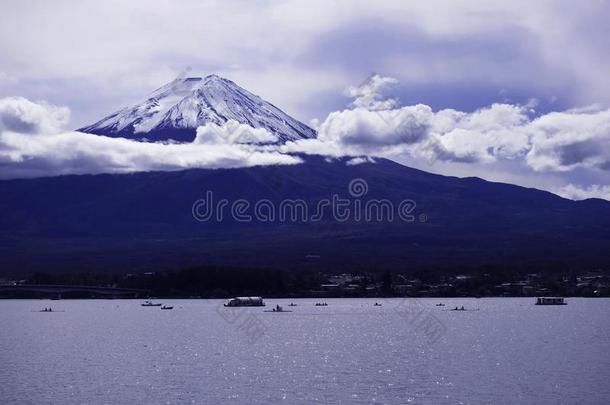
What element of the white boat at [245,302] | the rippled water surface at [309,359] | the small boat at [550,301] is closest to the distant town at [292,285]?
the white boat at [245,302]

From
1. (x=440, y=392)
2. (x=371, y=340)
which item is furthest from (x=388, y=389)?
(x=371, y=340)

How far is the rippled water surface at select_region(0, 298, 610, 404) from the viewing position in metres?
48.2

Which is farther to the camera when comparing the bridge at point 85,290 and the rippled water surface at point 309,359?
the bridge at point 85,290

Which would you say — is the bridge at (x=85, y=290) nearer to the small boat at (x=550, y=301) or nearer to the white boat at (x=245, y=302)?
the white boat at (x=245, y=302)

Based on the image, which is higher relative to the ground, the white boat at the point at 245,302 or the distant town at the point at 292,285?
the distant town at the point at 292,285

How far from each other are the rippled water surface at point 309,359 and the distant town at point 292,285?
41.2 meters

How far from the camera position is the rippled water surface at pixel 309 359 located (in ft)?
158

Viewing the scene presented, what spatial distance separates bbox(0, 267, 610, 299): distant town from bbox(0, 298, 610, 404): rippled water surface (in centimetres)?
4122

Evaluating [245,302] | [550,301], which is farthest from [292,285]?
[550,301]

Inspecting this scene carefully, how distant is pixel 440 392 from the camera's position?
4822cm

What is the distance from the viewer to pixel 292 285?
161m

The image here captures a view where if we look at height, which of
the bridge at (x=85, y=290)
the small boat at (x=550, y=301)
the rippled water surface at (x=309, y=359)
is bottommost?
the rippled water surface at (x=309, y=359)

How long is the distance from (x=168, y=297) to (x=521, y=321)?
239 feet

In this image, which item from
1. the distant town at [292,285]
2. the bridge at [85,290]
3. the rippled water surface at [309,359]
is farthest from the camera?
the distant town at [292,285]
